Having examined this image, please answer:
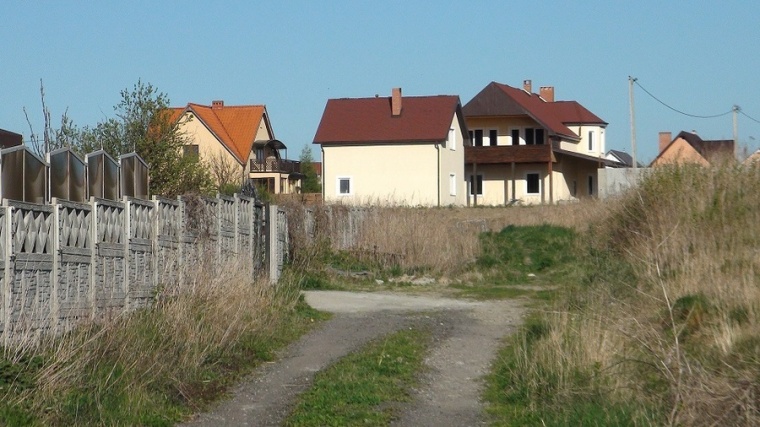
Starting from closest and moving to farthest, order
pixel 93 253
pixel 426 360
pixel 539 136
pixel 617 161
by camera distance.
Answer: pixel 93 253
pixel 426 360
pixel 539 136
pixel 617 161

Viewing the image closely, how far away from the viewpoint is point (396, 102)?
5341 cm

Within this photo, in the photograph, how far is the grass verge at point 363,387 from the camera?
8531 mm

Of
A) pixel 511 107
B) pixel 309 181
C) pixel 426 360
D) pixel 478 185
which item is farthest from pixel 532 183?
pixel 426 360

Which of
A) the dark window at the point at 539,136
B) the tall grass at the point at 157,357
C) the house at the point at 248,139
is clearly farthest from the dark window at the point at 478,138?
the tall grass at the point at 157,357

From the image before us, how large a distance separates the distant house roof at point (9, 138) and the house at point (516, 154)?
40595 mm

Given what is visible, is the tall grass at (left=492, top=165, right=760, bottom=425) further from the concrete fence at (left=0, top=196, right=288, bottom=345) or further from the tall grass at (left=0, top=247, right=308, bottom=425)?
the concrete fence at (left=0, top=196, right=288, bottom=345)

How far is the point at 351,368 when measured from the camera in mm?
10648

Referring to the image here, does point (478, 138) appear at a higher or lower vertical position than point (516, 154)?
higher

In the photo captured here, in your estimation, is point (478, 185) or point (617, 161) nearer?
point (478, 185)

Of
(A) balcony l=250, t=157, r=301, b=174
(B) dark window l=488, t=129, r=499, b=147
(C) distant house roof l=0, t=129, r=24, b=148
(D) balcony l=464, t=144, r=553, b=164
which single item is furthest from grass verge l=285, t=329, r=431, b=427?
(A) balcony l=250, t=157, r=301, b=174

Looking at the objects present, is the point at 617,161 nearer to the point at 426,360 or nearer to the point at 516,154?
the point at 516,154

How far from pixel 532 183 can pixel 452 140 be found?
607 centimetres

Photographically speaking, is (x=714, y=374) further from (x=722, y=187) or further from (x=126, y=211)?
(x=722, y=187)

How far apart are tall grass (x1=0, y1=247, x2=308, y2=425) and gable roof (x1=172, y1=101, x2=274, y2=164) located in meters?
50.0
